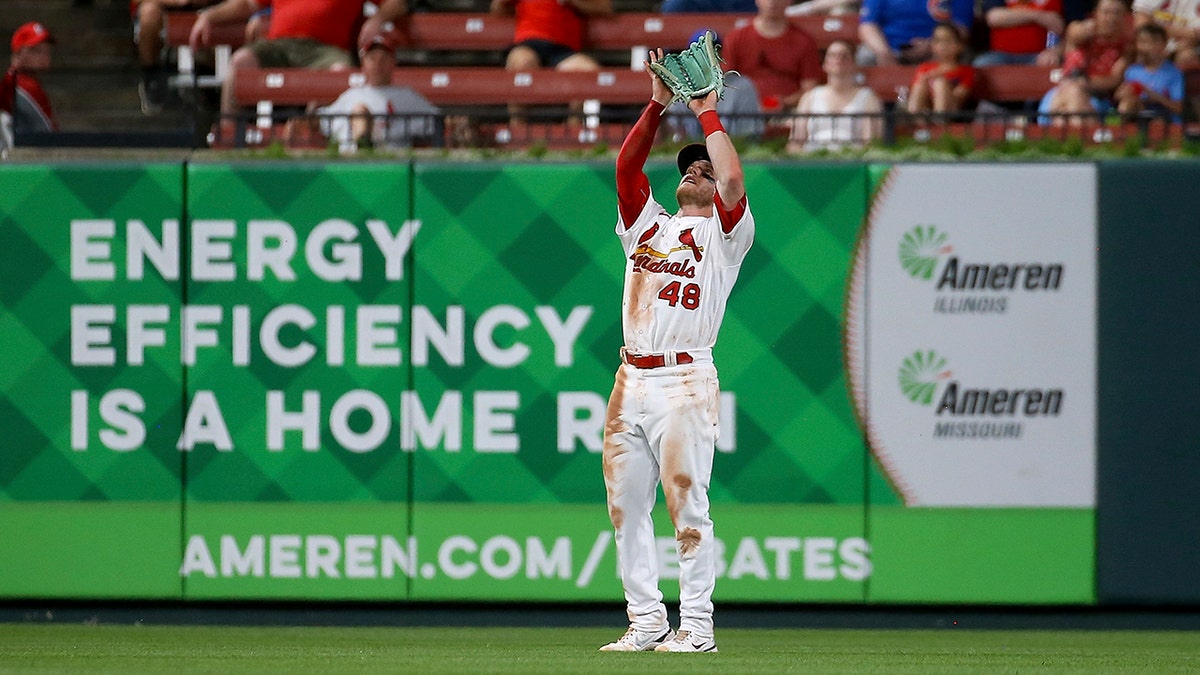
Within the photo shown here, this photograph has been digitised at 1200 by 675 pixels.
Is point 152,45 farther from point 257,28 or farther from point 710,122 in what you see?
point 710,122

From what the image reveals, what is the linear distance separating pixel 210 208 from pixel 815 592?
3.78 m

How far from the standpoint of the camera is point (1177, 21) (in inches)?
446

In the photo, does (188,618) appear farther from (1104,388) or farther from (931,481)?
(1104,388)

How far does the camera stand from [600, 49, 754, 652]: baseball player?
625 centimetres

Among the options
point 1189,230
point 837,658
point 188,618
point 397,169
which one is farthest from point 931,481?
point 188,618

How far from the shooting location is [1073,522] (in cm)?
868

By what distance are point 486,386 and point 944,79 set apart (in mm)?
3559

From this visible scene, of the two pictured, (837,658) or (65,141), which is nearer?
(837,658)

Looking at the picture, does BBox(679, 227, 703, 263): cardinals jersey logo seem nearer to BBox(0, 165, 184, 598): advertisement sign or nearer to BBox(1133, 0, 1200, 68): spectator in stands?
BBox(0, 165, 184, 598): advertisement sign

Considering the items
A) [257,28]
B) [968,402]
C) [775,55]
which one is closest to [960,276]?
[968,402]

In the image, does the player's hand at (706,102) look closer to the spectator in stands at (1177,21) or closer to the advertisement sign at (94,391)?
the advertisement sign at (94,391)

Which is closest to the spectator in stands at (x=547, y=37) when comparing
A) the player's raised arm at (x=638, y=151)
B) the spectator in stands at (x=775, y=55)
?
the spectator in stands at (x=775, y=55)

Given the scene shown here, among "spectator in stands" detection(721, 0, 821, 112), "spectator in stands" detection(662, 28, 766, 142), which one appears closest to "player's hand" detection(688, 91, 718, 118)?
"spectator in stands" detection(662, 28, 766, 142)

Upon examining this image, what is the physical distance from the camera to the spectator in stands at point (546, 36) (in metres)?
11.2
